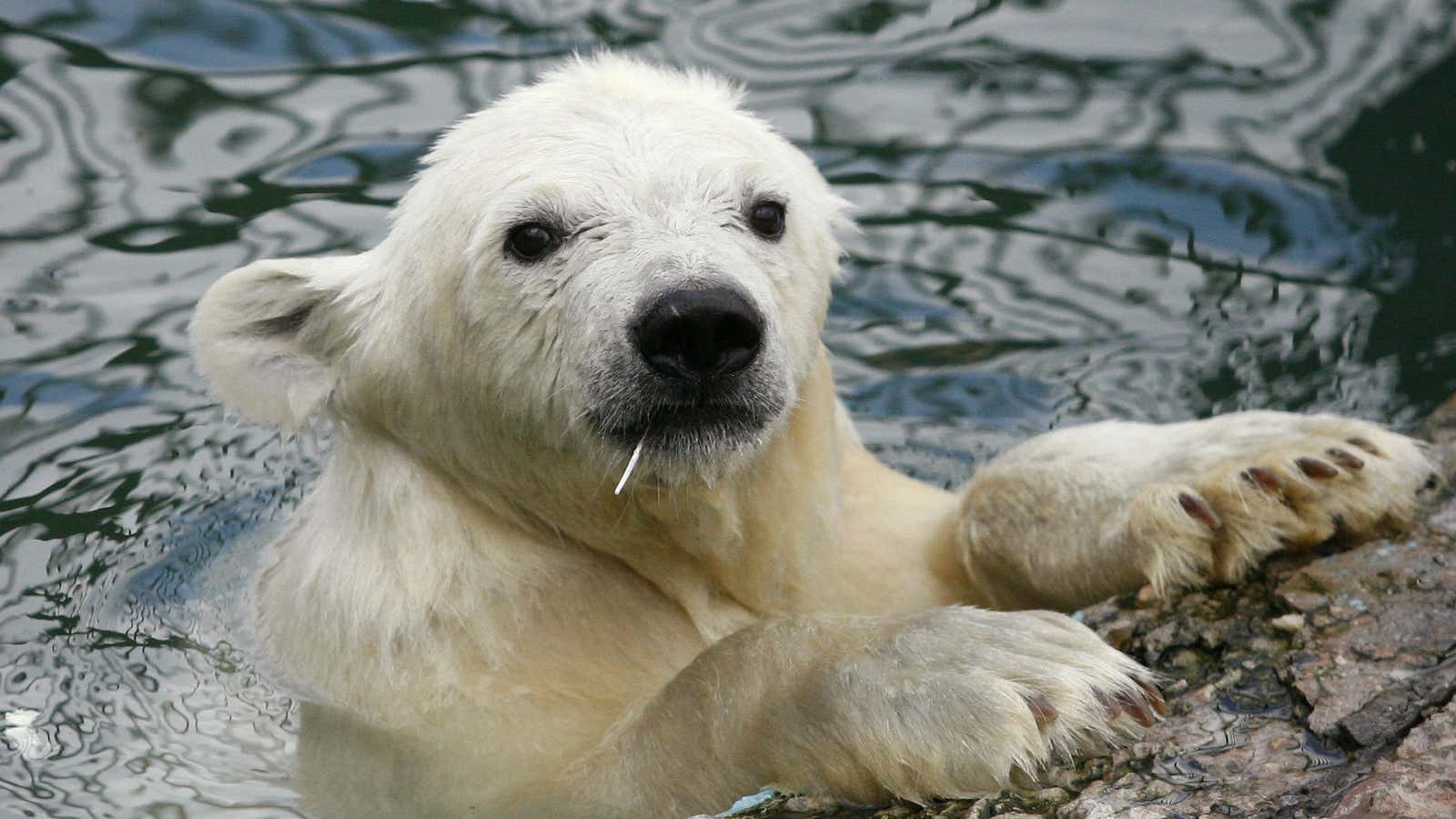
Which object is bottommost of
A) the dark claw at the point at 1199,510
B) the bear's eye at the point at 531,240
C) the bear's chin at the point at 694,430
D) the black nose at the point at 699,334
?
the dark claw at the point at 1199,510

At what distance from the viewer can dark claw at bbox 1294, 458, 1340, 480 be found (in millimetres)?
4172

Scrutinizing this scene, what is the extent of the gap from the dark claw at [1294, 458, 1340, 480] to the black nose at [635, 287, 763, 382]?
144cm

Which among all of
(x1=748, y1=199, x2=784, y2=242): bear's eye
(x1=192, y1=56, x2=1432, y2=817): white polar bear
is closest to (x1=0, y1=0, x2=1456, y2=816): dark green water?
(x1=192, y1=56, x2=1432, y2=817): white polar bear

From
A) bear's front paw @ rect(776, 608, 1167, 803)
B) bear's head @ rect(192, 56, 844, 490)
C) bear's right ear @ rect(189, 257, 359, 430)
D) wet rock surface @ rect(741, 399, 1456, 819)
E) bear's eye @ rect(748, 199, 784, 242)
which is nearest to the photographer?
wet rock surface @ rect(741, 399, 1456, 819)

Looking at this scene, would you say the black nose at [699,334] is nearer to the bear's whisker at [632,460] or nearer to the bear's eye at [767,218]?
the bear's whisker at [632,460]

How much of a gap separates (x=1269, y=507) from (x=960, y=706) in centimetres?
120

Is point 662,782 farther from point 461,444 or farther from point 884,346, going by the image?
point 884,346

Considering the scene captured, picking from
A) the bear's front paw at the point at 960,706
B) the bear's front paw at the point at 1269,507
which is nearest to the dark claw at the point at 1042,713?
the bear's front paw at the point at 960,706

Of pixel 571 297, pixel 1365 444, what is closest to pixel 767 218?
pixel 571 297

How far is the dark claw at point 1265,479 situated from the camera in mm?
4156

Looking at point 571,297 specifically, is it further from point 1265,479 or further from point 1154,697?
point 1265,479

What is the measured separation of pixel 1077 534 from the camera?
4488 millimetres

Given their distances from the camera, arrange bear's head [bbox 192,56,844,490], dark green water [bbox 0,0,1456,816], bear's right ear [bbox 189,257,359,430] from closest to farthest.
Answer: bear's head [bbox 192,56,844,490] < bear's right ear [bbox 189,257,359,430] < dark green water [bbox 0,0,1456,816]

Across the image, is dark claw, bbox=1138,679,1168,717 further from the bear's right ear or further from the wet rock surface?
the bear's right ear
